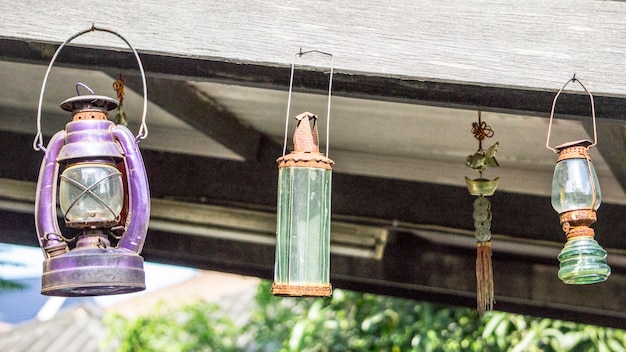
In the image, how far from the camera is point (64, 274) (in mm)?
1336

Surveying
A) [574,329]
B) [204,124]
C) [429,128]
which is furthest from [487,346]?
[204,124]

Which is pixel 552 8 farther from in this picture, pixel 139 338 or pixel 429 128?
pixel 139 338

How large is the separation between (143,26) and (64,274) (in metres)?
0.43

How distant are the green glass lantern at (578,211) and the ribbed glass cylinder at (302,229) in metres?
0.39

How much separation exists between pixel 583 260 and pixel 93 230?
30.0 inches

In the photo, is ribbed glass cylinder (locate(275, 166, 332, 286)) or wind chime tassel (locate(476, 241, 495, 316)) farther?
wind chime tassel (locate(476, 241, 495, 316))

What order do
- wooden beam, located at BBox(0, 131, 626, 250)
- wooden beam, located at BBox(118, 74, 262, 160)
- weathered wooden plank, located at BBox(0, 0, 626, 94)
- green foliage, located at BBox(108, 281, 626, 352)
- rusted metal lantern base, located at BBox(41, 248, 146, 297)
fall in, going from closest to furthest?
rusted metal lantern base, located at BBox(41, 248, 146, 297)
weathered wooden plank, located at BBox(0, 0, 626, 94)
wooden beam, located at BBox(118, 74, 262, 160)
wooden beam, located at BBox(0, 131, 626, 250)
green foliage, located at BBox(108, 281, 626, 352)

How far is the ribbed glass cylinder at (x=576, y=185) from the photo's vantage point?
1480 mm

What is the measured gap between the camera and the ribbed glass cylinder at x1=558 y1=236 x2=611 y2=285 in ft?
4.78

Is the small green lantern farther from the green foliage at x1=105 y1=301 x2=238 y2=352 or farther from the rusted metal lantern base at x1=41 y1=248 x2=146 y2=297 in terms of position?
the green foliage at x1=105 y1=301 x2=238 y2=352

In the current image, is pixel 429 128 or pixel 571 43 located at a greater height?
pixel 429 128

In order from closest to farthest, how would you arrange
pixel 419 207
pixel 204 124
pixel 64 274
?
1. pixel 64 274
2. pixel 204 124
3. pixel 419 207

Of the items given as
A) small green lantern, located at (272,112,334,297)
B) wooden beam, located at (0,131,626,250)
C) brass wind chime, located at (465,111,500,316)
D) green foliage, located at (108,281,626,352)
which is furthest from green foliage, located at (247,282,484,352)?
small green lantern, located at (272,112,334,297)

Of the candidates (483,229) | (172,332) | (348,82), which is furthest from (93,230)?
(172,332)
